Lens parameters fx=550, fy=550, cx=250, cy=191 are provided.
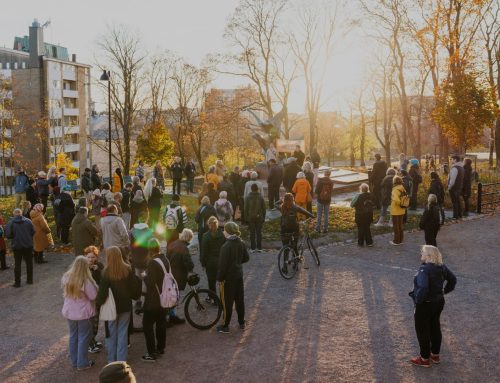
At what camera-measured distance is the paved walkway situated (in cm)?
719

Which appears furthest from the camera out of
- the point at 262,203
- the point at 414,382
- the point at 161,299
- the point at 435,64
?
the point at 435,64

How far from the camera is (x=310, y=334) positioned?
849cm

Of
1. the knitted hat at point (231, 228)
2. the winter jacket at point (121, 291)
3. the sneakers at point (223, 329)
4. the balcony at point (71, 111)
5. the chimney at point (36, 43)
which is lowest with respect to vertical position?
the sneakers at point (223, 329)

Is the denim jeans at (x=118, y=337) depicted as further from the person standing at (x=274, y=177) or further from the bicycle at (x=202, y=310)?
the person standing at (x=274, y=177)

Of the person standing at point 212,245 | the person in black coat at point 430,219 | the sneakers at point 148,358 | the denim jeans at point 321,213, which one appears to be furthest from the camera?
the denim jeans at point 321,213

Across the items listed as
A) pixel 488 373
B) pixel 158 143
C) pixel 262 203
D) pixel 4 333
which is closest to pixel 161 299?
pixel 4 333

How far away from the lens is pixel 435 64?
3347 centimetres

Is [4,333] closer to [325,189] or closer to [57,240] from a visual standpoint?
[57,240]

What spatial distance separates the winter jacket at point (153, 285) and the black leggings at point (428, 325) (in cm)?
338

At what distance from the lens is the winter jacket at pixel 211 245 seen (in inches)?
362

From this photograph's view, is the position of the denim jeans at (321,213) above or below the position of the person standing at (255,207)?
below

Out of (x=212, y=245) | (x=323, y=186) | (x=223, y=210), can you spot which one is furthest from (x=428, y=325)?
(x=323, y=186)

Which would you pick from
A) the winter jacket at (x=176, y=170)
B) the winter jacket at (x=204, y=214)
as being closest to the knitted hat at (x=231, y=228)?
the winter jacket at (x=204, y=214)

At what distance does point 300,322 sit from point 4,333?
4799 millimetres
